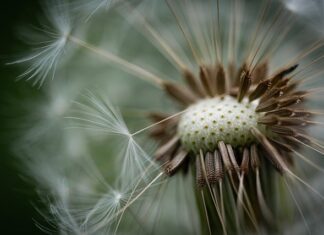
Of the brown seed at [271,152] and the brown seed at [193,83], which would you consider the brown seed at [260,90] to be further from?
the brown seed at [193,83]

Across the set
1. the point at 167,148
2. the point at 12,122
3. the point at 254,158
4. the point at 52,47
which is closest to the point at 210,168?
the point at 254,158

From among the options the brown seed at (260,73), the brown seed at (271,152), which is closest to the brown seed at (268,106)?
the brown seed at (271,152)

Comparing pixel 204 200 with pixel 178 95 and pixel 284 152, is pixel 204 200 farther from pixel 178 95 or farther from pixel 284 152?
pixel 178 95

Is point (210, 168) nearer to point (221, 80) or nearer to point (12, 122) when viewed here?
point (221, 80)

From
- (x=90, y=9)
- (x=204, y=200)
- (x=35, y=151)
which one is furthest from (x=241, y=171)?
(x=35, y=151)

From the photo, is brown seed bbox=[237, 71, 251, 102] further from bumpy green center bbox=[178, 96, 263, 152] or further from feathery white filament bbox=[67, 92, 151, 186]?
feathery white filament bbox=[67, 92, 151, 186]

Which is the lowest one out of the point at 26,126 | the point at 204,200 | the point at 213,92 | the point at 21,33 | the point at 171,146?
the point at 204,200
